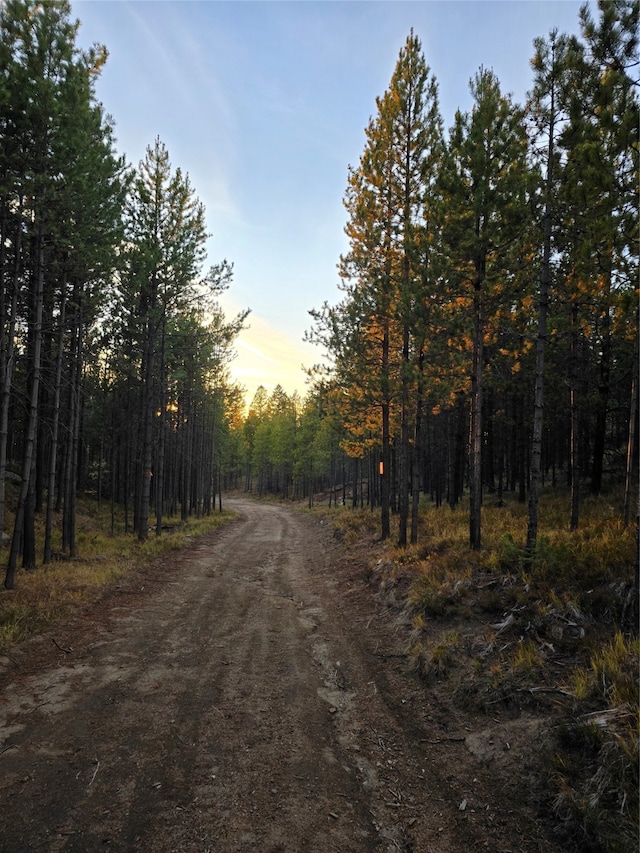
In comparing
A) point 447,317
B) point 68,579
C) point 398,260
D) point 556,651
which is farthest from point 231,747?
point 398,260

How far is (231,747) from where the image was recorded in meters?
4.66

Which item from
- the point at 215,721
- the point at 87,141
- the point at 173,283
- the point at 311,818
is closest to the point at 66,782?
the point at 215,721

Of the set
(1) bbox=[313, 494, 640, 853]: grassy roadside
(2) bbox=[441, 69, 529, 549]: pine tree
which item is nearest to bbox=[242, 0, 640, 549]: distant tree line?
(2) bbox=[441, 69, 529, 549]: pine tree

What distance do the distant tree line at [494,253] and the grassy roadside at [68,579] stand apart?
28.8 feet

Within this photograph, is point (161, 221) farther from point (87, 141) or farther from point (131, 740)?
point (131, 740)

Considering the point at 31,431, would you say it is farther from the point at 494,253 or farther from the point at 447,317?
the point at 494,253

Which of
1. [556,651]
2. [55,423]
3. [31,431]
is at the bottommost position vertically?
[556,651]

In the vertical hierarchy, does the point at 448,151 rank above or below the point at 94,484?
above

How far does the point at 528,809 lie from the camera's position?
12.7ft

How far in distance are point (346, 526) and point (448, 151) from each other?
16.6m

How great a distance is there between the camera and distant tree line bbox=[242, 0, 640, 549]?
6.56m

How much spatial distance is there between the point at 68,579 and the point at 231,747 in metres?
8.54

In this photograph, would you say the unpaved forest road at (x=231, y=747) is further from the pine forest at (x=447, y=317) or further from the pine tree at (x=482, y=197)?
the pine tree at (x=482, y=197)

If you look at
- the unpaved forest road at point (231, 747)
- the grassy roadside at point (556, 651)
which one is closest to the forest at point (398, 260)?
the grassy roadside at point (556, 651)
